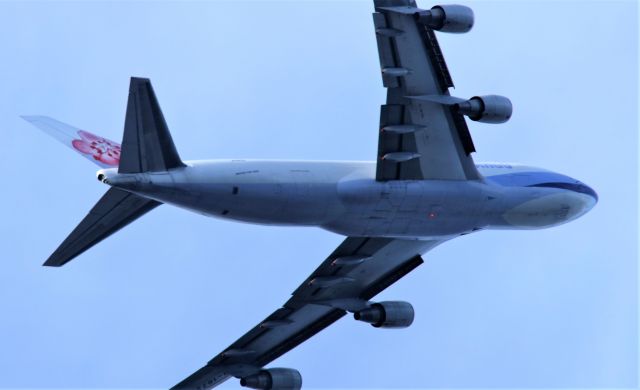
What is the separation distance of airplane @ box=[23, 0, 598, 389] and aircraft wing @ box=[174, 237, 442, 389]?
8 centimetres

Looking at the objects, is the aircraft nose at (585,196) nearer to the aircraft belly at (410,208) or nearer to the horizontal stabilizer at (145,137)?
the aircraft belly at (410,208)

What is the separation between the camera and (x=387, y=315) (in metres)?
57.3

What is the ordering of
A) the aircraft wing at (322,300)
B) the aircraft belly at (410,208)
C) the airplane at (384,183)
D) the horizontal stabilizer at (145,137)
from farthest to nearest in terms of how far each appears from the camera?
the aircraft wing at (322,300) < the aircraft belly at (410,208) < the airplane at (384,183) < the horizontal stabilizer at (145,137)

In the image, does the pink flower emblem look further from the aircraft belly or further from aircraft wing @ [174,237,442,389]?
aircraft wing @ [174,237,442,389]

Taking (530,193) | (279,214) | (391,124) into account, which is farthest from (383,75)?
(530,193)

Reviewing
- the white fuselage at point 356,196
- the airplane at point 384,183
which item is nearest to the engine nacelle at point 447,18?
the airplane at point 384,183

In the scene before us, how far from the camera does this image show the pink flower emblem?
1945 inches

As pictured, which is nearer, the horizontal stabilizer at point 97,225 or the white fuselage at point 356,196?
the white fuselage at point 356,196

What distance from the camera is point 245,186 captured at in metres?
48.1

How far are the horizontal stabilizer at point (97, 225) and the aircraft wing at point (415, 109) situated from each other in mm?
9081

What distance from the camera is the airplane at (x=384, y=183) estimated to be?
153 feet

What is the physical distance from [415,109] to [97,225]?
11.7 m

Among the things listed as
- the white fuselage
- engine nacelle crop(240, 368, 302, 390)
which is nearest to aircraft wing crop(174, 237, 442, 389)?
engine nacelle crop(240, 368, 302, 390)

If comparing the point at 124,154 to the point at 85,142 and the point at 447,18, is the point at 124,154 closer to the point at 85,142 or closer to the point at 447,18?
the point at 85,142
